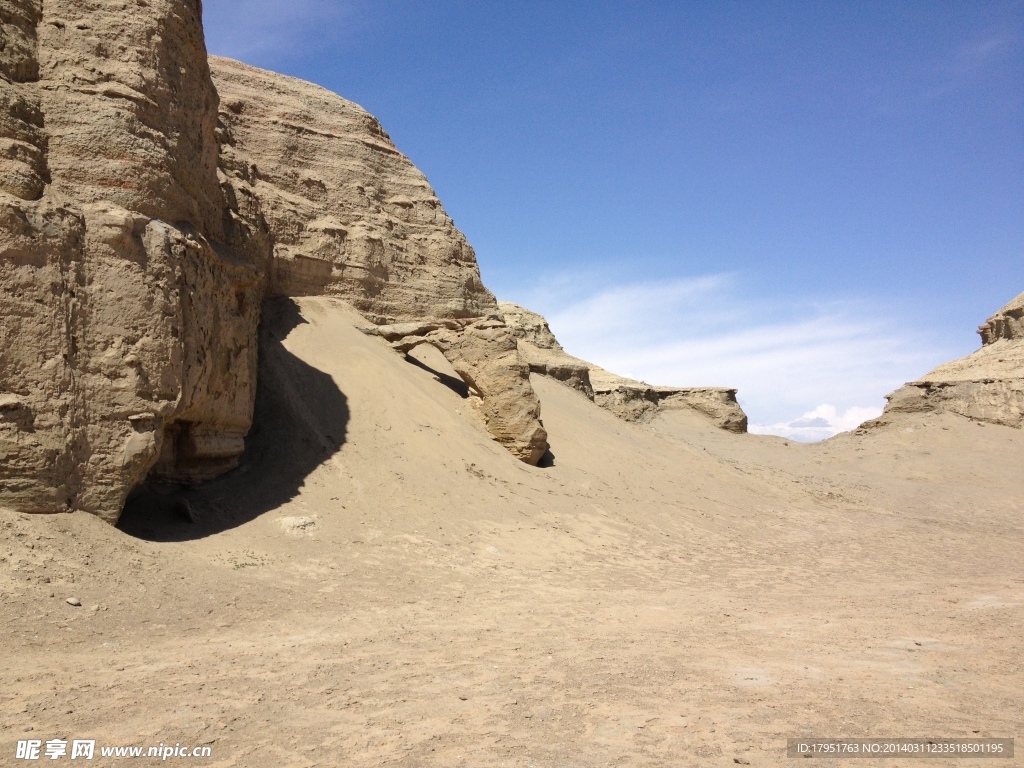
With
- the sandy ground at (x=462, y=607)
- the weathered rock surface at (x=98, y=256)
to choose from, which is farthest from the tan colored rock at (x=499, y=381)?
the weathered rock surface at (x=98, y=256)

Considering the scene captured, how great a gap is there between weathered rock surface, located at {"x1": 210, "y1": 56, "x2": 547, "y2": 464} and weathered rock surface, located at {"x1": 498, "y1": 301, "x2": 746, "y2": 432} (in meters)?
6.29

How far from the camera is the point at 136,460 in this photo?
8.17m

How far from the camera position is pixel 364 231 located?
1700 cm

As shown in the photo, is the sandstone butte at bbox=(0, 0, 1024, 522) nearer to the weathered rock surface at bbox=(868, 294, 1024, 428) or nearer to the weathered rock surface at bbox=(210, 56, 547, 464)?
the weathered rock surface at bbox=(210, 56, 547, 464)

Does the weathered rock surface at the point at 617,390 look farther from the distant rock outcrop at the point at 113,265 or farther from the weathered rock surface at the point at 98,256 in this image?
the weathered rock surface at the point at 98,256

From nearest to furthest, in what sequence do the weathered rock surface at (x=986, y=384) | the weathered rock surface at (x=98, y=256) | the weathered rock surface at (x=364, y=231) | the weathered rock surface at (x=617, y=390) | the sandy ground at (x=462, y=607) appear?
1. the sandy ground at (x=462, y=607)
2. the weathered rock surface at (x=98, y=256)
3. the weathered rock surface at (x=364, y=231)
4. the weathered rock surface at (x=986, y=384)
5. the weathered rock surface at (x=617, y=390)

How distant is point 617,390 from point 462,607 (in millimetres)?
20232

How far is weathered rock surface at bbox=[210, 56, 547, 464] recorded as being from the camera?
15.4 m

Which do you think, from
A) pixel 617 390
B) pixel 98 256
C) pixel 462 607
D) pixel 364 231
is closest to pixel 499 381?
pixel 364 231

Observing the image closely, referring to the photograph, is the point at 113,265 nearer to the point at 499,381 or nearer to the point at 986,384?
the point at 499,381

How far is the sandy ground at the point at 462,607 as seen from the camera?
4578mm

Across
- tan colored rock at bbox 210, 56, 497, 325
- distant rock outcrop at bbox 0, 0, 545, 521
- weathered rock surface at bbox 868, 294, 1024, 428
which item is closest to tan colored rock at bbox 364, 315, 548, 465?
tan colored rock at bbox 210, 56, 497, 325

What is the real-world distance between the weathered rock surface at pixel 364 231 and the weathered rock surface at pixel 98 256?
522 centimetres

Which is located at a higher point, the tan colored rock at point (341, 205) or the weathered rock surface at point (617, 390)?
the tan colored rock at point (341, 205)
